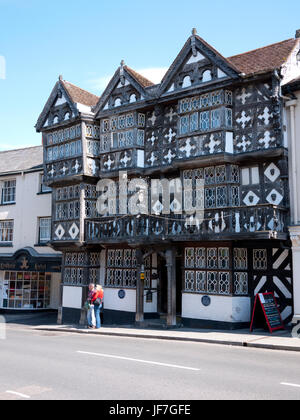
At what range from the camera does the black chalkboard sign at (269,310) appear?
623 inches

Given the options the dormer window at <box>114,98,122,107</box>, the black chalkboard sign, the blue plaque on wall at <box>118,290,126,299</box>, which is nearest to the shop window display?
the blue plaque on wall at <box>118,290,126,299</box>

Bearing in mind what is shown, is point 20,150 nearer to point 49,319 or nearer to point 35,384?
point 49,319

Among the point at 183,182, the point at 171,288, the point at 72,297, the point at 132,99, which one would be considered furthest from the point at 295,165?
the point at 72,297

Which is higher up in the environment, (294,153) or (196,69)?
(196,69)

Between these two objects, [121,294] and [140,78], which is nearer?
[121,294]

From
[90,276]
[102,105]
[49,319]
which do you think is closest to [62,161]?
[102,105]

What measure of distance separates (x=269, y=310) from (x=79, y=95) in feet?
46.9

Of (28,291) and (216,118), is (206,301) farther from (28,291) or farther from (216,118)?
(28,291)

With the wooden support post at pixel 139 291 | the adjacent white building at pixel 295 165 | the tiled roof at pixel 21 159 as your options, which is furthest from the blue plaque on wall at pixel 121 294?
the tiled roof at pixel 21 159

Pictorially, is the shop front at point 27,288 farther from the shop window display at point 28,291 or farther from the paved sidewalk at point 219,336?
the paved sidewalk at point 219,336

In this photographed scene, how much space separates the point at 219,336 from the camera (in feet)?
50.4

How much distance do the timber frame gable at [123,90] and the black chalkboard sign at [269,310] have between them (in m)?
9.99

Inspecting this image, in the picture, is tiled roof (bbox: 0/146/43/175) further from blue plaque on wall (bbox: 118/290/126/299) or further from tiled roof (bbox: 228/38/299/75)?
tiled roof (bbox: 228/38/299/75)

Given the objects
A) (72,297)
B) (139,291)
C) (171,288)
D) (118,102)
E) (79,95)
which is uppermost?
(79,95)
